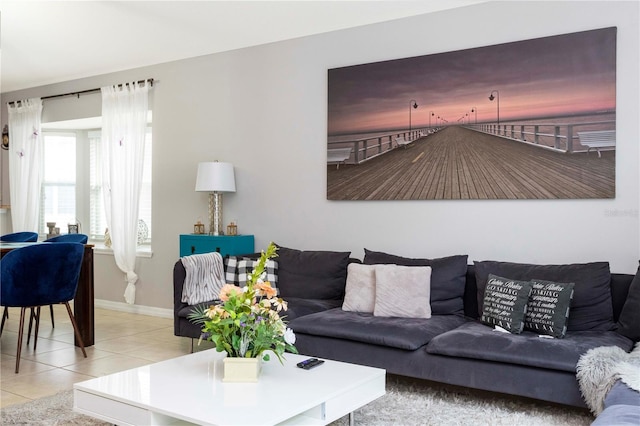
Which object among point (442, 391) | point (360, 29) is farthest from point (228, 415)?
point (360, 29)

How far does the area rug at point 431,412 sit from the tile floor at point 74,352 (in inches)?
11.3

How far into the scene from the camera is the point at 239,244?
17.3ft

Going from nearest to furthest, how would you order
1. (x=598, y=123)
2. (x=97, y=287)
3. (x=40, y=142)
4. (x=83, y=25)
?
(x=598, y=123)
(x=83, y=25)
(x=97, y=287)
(x=40, y=142)

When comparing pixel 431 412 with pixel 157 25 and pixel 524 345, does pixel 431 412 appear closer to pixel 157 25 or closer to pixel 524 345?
pixel 524 345

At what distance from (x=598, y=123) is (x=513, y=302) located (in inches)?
52.6

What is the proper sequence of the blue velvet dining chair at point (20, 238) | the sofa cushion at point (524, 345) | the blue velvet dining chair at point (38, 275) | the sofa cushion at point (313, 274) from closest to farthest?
the sofa cushion at point (524, 345) < the blue velvet dining chair at point (38, 275) < the sofa cushion at point (313, 274) < the blue velvet dining chair at point (20, 238)

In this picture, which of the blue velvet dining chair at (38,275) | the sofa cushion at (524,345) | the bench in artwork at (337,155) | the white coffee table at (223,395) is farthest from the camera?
the bench in artwork at (337,155)

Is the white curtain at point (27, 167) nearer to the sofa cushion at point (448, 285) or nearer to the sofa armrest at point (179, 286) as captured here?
the sofa armrest at point (179, 286)

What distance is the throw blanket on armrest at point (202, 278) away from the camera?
14.5 feet

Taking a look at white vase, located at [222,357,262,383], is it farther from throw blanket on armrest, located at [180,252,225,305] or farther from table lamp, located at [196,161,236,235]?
table lamp, located at [196,161,236,235]

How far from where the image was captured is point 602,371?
2.78 metres

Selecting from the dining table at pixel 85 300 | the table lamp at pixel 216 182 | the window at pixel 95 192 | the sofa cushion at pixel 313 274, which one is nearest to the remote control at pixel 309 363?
the sofa cushion at pixel 313 274

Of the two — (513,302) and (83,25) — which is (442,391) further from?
(83,25)

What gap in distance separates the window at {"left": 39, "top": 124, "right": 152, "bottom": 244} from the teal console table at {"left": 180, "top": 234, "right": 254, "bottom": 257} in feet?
8.80
